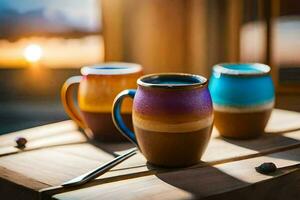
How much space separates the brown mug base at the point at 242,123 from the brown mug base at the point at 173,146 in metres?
0.14

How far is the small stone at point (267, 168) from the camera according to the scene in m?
0.84

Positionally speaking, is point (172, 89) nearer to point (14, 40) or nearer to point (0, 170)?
point (0, 170)

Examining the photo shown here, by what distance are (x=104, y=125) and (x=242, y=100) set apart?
0.26 meters

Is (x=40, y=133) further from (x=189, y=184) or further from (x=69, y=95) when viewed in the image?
(x=189, y=184)

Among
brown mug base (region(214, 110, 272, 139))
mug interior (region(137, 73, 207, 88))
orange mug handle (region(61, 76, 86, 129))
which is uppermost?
mug interior (region(137, 73, 207, 88))

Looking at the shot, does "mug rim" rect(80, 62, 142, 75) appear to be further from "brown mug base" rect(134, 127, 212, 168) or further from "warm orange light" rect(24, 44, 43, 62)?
"warm orange light" rect(24, 44, 43, 62)

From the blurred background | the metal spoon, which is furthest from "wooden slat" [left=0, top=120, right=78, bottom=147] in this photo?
the blurred background

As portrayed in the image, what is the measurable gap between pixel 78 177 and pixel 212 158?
0.78 feet

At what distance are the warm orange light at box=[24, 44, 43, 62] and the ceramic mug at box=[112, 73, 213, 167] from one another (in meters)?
2.12

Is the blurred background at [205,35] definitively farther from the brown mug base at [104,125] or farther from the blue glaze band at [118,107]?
the blue glaze band at [118,107]

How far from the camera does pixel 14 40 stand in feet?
9.83

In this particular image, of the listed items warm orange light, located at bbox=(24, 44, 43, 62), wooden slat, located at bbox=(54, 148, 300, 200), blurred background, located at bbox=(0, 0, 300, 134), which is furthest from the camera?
warm orange light, located at bbox=(24, 44, 43, 62)

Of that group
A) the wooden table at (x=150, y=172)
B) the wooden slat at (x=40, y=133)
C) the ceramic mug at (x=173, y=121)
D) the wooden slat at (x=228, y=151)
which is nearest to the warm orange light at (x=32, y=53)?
the wooden slat at (x=40, y=133)

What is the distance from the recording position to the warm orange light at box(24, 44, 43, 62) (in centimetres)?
290
